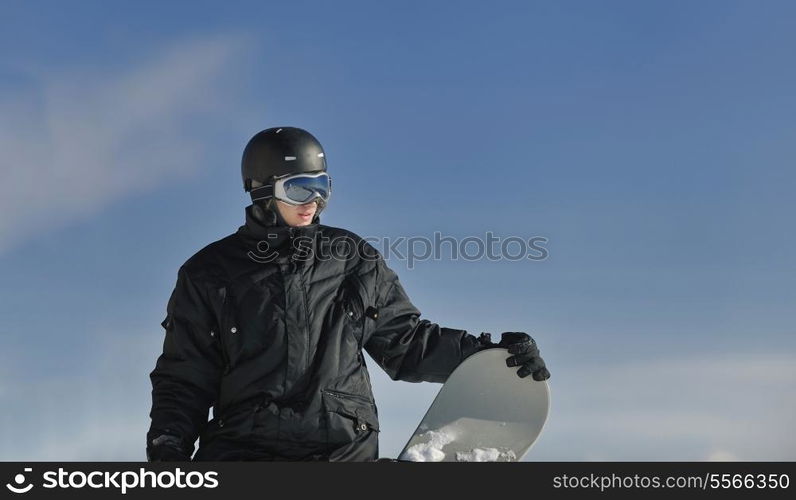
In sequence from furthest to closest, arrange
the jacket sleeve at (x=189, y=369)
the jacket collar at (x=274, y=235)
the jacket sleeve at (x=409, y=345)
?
the jacket sleeve at (x=409, y=345), the jacket collar at (x=274, y=235), the jacket sleeve at (x=189, y=369)

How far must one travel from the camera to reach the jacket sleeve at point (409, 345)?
6.84 m

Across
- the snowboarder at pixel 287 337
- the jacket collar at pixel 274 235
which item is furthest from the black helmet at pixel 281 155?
the jacket collar at pixel 274 235

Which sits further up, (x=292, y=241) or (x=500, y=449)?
(x=292, y=241)

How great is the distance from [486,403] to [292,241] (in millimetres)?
1868

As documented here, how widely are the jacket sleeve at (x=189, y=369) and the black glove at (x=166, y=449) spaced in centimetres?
13

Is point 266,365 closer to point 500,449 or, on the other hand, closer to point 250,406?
point 250,406

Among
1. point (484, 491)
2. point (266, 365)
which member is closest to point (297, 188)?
point (266, 365)

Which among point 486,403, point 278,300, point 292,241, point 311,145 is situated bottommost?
point 486,403

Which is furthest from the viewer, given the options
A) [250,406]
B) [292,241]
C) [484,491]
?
[292,241]

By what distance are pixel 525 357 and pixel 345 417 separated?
55.0 inches

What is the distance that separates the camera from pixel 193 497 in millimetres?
5336

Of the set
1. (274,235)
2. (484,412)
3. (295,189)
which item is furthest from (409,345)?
(295,189)

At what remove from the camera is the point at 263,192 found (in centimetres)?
677

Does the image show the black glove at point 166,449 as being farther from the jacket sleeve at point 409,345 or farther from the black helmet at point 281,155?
the black helmet at point 281,155
